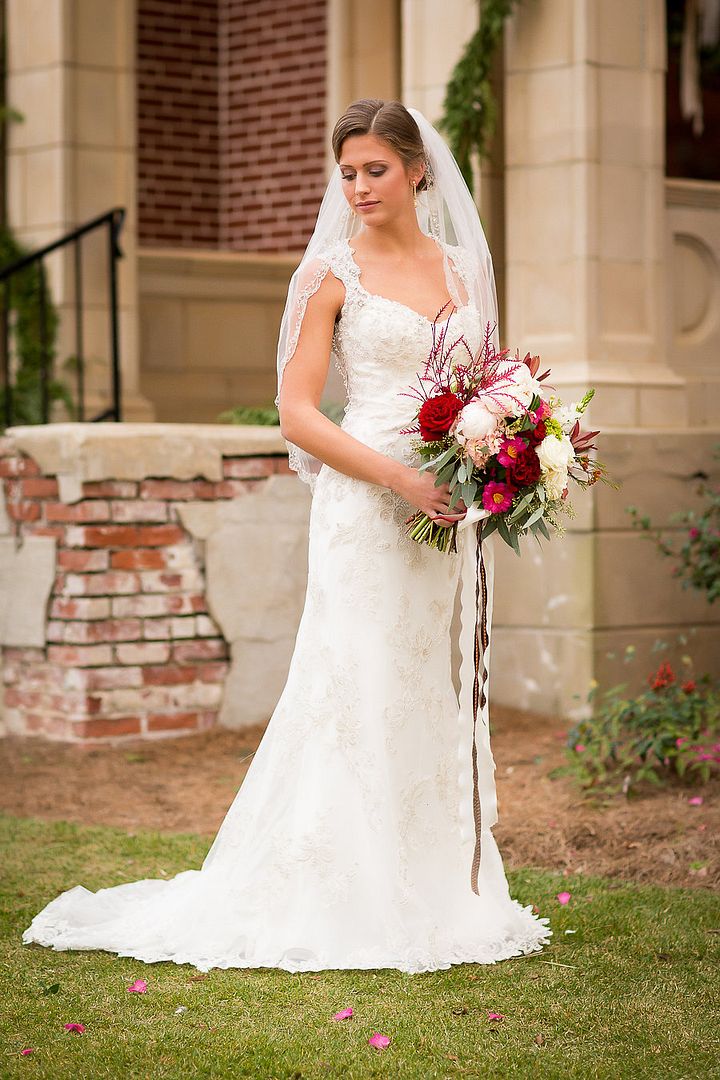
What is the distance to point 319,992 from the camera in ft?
11.7

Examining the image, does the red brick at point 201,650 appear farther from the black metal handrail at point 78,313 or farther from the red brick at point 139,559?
the black metal handrail at point 78,313

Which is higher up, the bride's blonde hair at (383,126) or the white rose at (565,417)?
the bride's blonde hair at (383,126)

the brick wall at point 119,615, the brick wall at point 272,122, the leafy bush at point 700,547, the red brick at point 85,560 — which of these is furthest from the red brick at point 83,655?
the brick wall at point 272,122

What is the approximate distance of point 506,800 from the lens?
5672mm

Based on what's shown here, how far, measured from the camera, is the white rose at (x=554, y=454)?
3611 mm

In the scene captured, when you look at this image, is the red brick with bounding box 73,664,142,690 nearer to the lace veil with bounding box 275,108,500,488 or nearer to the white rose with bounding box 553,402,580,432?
the lace veil with bounding box 275,108,500,488

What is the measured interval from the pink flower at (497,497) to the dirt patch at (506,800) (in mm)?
1654

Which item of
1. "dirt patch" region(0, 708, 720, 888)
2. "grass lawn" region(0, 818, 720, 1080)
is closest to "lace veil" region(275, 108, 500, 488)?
"grass lawn" region(0, 818, 720, 1080)

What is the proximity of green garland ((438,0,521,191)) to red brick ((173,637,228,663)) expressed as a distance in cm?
241

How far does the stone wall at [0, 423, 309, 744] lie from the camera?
263 inches

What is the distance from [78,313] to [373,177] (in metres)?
4.08

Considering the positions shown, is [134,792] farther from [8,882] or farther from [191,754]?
[8,882]

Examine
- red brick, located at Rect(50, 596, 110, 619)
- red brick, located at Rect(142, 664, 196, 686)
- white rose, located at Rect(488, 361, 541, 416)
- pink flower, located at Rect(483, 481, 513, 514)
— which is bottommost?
red brick, located at Rect(142, 664, 196, 686)

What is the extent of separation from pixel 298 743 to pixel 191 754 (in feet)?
8.98
